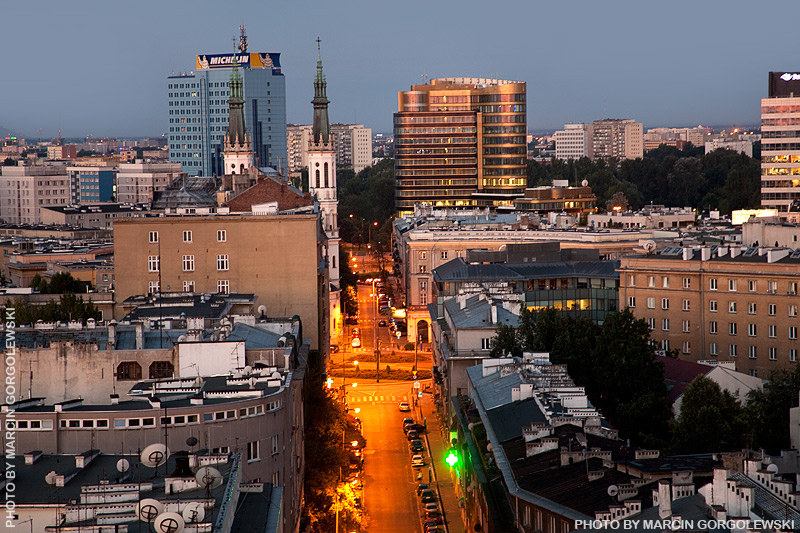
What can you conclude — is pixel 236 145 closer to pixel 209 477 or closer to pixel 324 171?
Answer: pixel 324 171

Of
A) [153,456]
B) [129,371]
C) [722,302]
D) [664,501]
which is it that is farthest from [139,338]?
[722,302]

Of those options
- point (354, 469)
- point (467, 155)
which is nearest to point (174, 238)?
point (354, 469)

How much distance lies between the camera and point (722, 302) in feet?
262

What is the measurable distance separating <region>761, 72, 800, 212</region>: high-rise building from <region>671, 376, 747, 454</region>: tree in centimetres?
9068

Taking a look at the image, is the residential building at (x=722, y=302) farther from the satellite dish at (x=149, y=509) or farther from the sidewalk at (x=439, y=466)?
the satellite dish at (x=149, y=509)

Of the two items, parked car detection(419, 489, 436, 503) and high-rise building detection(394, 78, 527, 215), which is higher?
high-rise building detection(394, 78, 527, 215)

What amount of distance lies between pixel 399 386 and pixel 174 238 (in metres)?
23.6

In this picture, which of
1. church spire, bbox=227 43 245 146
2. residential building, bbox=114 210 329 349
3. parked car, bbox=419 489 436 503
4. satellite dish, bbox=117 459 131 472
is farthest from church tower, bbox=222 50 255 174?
satellite dish, bbox=117 459 131 472

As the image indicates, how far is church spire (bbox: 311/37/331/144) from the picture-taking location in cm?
13675

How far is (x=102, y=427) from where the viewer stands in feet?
149

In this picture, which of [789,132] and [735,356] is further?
[789,132]

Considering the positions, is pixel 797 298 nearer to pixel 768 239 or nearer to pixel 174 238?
pixel 768 239

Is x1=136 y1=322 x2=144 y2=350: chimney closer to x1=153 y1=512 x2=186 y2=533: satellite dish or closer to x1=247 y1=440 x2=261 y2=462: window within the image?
x1=247 y1=440 x2=261 y2=462: window

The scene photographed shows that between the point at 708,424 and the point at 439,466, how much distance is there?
872 inches
